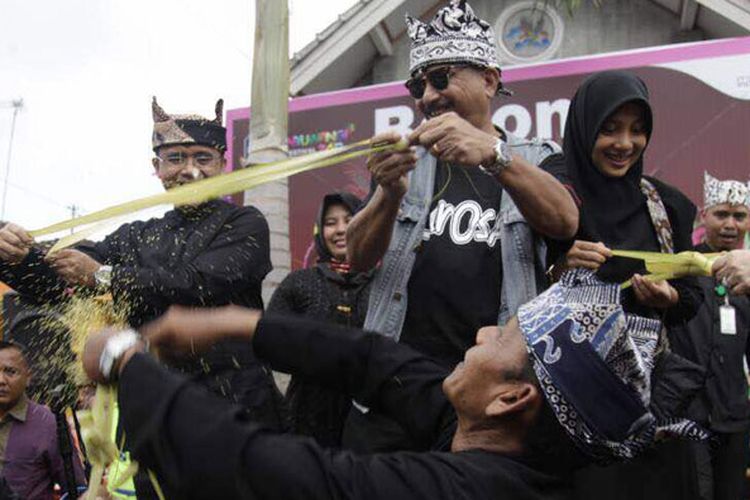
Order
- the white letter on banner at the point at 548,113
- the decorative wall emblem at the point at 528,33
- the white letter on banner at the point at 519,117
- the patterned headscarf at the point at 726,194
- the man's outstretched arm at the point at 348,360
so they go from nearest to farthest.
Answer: the man's outstretched arm at the point at 348,360, the patterned headscarf at the point at 726,194, the white letter on banner at the point at 548,113, the white letter on banner at the point at 519,117, the decorative wall emblem at the point at 528,33

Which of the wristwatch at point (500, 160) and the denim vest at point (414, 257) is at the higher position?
the wristwatch at point (500, 160)

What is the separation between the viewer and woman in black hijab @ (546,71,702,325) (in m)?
2.94

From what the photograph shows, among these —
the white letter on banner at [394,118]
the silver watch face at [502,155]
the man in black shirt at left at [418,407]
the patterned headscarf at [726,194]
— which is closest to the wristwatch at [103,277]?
the man in black shirt at left at [418,407]

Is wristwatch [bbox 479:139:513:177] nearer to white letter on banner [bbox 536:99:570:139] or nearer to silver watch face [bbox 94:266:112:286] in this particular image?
silver watch face [bbox 94:266:112:286]

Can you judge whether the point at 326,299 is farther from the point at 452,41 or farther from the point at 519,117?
the point at 519,117

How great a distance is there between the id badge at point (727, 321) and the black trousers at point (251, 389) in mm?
2502

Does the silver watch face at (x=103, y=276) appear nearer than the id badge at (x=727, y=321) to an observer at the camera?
Yes

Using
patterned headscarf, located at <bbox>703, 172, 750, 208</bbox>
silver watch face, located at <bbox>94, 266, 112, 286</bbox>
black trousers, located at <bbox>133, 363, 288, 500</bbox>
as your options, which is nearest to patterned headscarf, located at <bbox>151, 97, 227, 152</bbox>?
silver watch face, located at <bbox>94, 266, 112, 286</bbox>

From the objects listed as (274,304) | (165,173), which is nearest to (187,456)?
(165,173)

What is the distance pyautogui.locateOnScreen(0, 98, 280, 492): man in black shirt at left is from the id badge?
8.30ft

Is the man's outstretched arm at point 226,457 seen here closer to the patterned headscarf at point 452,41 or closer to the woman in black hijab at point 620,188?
the woman in black hijab at point 620,188

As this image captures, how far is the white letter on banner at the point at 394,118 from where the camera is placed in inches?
346

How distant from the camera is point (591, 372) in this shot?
5.54 ft

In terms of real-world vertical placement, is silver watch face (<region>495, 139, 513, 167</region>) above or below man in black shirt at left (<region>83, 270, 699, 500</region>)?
above
